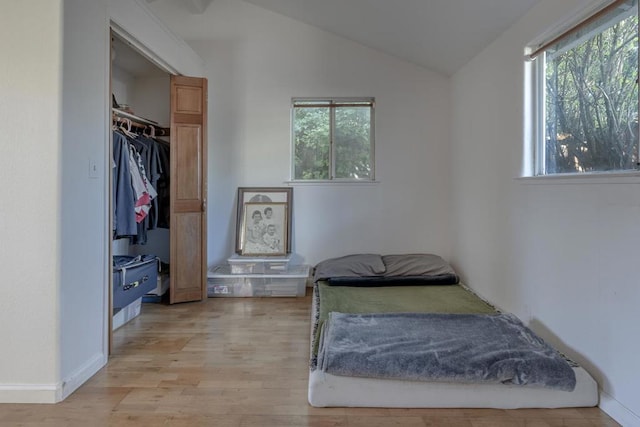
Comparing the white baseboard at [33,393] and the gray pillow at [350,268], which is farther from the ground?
the gray pillow at [350,268]

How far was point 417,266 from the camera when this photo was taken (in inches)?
157

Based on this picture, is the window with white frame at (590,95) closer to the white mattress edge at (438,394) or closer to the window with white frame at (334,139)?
the white mattress edge at (438,394)

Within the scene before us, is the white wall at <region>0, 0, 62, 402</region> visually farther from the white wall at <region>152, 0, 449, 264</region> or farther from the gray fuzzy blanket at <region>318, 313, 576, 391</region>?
the white wall at <region>152, 0, 449, 264</region>

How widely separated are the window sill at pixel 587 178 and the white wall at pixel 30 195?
2684mm

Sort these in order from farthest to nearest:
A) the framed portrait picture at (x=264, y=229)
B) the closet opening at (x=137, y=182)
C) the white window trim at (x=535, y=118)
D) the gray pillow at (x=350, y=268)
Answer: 1. the framed portrait picture at (x=264, y=229)
2. the gray pillow at (x=350, y=268)
3. the closet opening at (x=137, y=182)
4. the white window trim at (x=535, y=118)

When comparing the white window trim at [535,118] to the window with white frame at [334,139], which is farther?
the window with white frame at [334,139]

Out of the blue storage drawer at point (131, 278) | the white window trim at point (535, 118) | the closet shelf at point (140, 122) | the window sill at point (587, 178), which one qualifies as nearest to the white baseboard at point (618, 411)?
the window sill at point (587, 178)

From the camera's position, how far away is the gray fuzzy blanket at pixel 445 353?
1904mm

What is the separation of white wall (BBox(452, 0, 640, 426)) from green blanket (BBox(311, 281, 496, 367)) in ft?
0.71

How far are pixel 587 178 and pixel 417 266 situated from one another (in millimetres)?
2161

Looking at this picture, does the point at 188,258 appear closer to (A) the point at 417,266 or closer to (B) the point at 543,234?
→ (A) the point at 417,266

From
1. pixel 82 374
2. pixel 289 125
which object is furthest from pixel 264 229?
pixel 82 374

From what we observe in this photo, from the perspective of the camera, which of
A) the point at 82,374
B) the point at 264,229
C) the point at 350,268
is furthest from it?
the point at 264,229

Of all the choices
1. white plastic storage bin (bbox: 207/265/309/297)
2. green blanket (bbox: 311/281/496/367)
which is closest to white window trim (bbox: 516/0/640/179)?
green blanket (bbox: 311/281/496/367)
